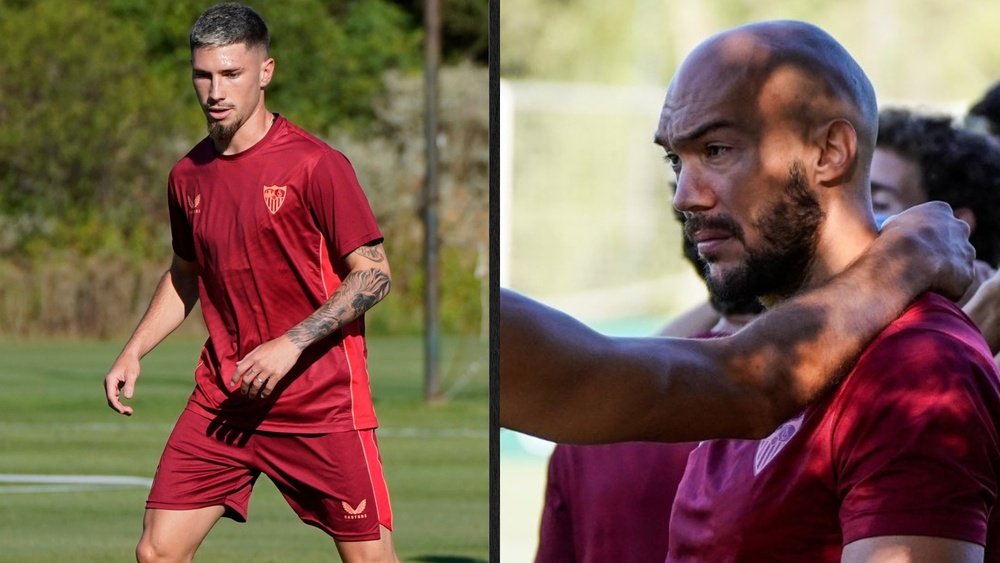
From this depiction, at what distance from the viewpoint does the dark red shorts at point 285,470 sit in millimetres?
4547

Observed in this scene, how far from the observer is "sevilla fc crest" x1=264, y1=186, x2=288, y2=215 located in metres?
4.55

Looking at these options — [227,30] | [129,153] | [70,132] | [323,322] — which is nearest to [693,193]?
[323,322]

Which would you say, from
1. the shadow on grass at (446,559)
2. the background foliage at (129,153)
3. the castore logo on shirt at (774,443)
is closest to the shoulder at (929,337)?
the castore logo on shirt at (774,443)

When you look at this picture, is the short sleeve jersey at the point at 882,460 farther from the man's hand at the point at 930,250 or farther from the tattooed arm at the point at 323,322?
the tattooed arm at the point at 323,322

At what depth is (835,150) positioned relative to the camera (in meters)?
1.98

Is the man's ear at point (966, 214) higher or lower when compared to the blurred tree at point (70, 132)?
higher

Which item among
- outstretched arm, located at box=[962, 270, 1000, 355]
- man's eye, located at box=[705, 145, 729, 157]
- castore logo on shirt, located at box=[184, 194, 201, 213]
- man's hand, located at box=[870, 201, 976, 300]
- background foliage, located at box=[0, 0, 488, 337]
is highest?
man's eye, located at box=[705, 145, 729, 157]

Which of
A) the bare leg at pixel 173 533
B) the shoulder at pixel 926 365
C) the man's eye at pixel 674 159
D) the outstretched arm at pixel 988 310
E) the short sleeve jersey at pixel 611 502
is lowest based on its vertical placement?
the bare leg at pixel 173 533

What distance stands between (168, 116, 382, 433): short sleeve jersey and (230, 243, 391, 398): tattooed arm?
0.13m

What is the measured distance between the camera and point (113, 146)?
89.0ft

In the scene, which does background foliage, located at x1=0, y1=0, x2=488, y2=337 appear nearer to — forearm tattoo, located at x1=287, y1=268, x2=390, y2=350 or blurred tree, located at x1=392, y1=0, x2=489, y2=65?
blurred tree, located at x1=392, y1=0, x2=489, y2=65

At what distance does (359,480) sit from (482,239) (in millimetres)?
20364

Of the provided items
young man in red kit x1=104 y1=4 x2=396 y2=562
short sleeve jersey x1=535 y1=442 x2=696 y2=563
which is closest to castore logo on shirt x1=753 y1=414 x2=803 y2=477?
short sleeve jersey x1=535 y1=442 x2=696 y2=563

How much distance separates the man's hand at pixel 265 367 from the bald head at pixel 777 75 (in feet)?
7.32
